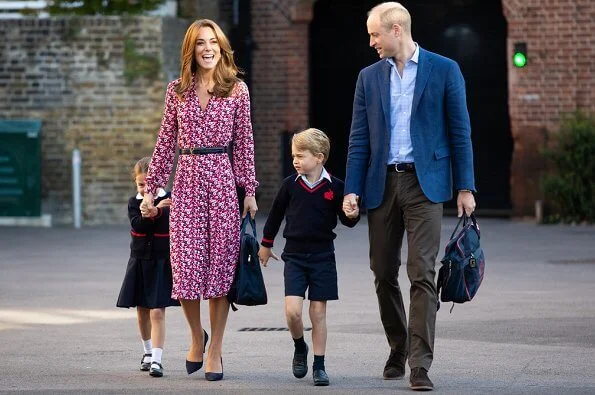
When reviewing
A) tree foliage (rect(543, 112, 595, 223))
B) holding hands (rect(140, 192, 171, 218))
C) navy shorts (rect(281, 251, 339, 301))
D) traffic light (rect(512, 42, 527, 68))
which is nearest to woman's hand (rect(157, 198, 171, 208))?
holding hands (rect(140, 192, 171, 218))

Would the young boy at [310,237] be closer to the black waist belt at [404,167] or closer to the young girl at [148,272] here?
the black waist belt at [404,167]

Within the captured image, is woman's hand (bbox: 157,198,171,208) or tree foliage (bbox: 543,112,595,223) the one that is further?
tree foliage (bbox: 543,112,595,223)

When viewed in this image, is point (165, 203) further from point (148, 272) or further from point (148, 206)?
point (148, 272)

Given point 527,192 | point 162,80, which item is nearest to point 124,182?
point 162,80

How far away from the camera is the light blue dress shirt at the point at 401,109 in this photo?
836cm

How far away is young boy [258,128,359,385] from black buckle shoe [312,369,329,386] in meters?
0.09

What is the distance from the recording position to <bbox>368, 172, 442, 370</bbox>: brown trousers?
8180mm

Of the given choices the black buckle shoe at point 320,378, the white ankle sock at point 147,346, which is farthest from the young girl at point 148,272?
the black buckle shoe at point 320,378

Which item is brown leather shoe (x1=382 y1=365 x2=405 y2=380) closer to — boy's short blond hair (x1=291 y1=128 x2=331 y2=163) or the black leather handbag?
the black leather handbag

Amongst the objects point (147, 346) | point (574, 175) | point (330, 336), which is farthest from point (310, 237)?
point (574, 175)

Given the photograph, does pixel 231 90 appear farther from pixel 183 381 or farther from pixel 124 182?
Result: pixel 124 182

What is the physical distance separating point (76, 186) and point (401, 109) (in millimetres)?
14691

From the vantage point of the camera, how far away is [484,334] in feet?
34.8

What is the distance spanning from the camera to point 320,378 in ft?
27.6
